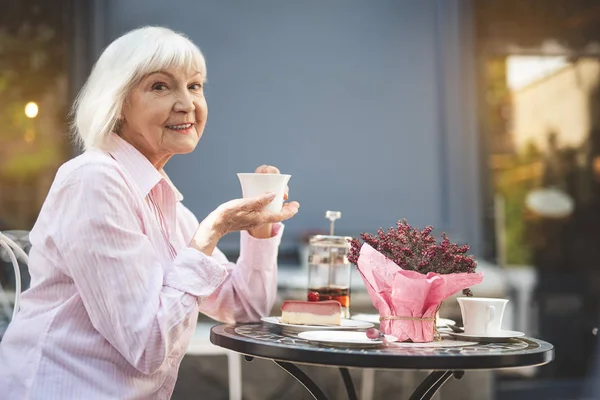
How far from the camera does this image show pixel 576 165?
5023mm

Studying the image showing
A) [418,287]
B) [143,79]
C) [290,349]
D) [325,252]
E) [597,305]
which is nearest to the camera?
[290,349]

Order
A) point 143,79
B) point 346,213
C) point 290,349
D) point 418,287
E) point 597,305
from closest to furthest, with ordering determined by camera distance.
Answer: point 290,349, point 418,287, point 143,79, point 346,213, point 597,305

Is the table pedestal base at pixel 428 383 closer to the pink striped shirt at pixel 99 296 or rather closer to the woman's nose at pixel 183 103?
the pink striped shirt at pixel 99 296

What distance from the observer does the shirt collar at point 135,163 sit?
1886mm

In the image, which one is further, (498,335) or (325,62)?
(325,62)

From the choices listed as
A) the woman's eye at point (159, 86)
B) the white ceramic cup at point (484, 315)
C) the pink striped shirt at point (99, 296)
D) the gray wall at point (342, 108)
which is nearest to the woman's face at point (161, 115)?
the woman's eye at point (159, 86)

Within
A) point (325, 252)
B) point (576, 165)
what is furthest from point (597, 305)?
point (325, 252)

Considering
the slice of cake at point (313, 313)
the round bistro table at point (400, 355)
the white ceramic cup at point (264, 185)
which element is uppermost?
the white ceramic cup at point (264, 185)

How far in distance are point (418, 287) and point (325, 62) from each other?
3.06m

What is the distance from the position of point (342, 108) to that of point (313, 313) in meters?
2.79

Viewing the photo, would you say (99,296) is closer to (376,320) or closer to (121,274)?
(121,274)

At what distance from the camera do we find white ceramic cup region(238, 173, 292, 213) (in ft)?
5.97

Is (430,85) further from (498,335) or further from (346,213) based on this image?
(498,335)

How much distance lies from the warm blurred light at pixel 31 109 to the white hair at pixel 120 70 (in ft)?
8.30
